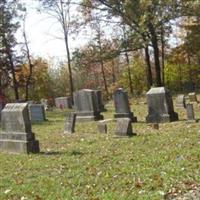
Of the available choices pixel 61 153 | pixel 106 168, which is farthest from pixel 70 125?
pixel 106 168

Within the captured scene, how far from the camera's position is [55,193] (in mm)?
8578

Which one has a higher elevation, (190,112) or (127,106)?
(127,106)

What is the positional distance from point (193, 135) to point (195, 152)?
342 centimetres

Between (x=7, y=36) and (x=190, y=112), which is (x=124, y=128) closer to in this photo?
(x=190, y=112)

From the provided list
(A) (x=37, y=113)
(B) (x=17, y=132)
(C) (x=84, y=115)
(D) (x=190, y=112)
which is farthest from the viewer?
(A) (x=37, y=113)

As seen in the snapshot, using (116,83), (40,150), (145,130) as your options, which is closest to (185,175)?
(40,150)

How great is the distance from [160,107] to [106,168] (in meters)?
10.4

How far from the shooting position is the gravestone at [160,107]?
2016 centimetres

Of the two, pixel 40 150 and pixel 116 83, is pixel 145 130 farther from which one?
pixel 116 83

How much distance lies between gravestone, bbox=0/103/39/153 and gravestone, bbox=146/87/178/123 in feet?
22.3

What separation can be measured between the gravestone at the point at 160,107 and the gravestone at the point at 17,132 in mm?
6806

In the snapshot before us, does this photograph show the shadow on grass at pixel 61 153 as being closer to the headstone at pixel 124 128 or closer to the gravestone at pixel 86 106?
the headstone at pixel 124 128

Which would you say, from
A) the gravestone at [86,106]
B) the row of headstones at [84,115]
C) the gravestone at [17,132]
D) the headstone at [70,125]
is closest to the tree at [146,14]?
the gravestone at [86,106]

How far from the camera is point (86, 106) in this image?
2478 centimetres
